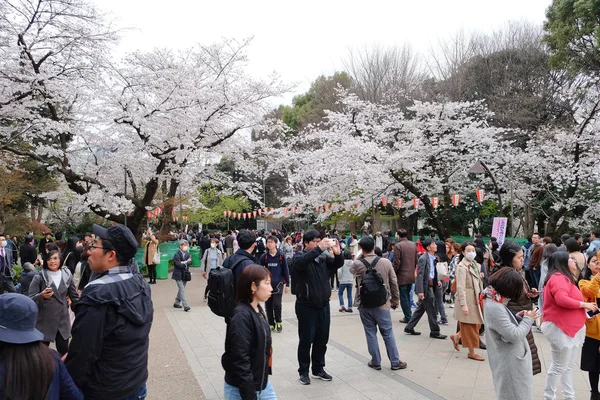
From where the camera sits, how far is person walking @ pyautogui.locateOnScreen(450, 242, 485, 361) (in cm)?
623

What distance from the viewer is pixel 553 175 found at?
62.8 ft

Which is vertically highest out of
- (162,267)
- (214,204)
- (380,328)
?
(214,204)

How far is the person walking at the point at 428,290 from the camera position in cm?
750

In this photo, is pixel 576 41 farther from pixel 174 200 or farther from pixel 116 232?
pixel 116 232

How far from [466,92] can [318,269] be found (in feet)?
68.8

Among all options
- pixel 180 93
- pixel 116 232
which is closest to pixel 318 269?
pixel 116 232

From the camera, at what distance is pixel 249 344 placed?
283 cm

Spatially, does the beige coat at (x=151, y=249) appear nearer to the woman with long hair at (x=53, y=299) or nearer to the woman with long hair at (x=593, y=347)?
the woman with long hair at (x=53, y=299)

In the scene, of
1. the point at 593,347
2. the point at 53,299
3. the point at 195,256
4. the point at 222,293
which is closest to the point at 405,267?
the point at 593,347

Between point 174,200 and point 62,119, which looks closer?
point 62,119

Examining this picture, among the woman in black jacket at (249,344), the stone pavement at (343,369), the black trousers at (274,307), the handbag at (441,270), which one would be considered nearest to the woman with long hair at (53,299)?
the stone pavement at (343,369)

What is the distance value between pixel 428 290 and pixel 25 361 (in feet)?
21.3

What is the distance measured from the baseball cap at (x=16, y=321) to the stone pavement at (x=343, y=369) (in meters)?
3.13

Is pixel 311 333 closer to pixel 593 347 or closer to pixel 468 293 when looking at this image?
pixel 468 293
